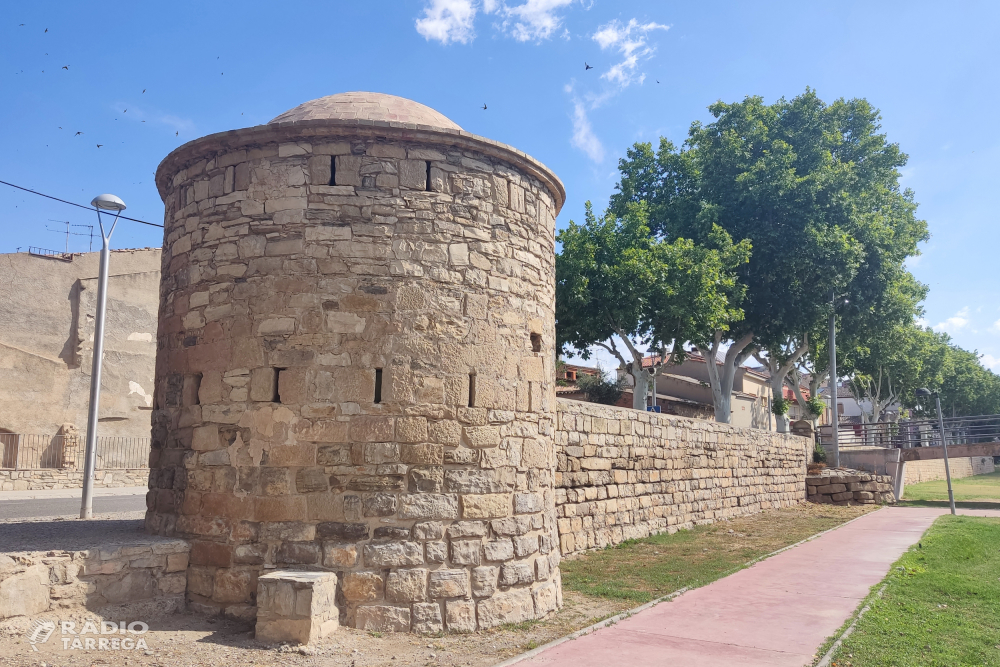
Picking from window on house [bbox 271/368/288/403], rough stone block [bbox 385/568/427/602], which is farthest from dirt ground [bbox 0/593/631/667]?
window on house [bbox 271/368/288/403]

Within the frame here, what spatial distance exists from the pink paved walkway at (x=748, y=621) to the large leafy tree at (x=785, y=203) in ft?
50.1

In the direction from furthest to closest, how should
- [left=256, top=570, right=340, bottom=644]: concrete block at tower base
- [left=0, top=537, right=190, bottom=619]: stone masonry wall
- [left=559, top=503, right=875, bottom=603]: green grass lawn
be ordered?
[left=559, top=503, right=875, bottom=603]: green grass lawn → [left=256, top=570, right=340, bottom=644]: concrete block at tower base → [left=0, top=537, right=190, bottom=619]: stone masonry wall

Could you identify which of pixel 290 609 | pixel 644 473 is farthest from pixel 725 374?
pixel 290 609

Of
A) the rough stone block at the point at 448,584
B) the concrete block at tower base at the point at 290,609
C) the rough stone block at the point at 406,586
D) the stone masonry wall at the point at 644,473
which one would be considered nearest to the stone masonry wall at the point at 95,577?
the concrete block at tower base at the point at 290,609

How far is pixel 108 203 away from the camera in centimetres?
1385

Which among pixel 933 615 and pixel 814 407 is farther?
pixel 814 407

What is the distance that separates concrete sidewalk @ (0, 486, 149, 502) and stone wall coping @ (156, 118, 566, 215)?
49.5 feet

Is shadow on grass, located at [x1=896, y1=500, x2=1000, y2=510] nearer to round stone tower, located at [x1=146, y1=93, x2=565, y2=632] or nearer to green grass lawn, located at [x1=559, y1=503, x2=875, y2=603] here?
green grass lawn, located at [x1=559, y1=503, x2=875, y2=603]

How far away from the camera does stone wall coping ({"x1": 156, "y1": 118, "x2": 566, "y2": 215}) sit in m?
6.53

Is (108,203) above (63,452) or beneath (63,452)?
above

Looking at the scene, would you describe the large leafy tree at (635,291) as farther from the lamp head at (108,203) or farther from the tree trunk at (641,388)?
the lamp head at (108,203)

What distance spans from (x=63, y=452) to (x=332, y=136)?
21.9m

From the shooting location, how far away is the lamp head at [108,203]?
13820 millimetres

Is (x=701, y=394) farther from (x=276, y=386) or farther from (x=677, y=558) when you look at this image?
(x=276, y=386)
